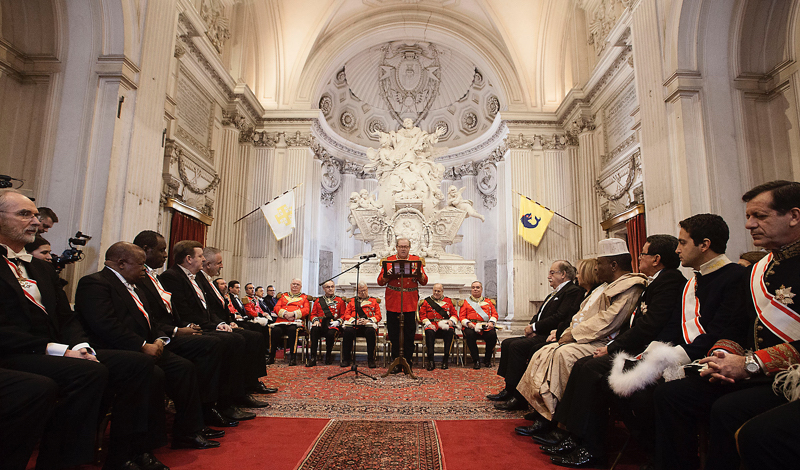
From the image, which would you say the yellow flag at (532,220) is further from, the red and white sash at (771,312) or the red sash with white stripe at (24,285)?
A: the red sash with white stripe at (24,285)

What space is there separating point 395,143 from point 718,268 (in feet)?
33.0

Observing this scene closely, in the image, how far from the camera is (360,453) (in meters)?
2.79

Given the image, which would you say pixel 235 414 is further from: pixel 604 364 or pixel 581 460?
pixel 604 364

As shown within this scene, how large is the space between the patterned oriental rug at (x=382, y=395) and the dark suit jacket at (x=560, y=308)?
2.69 feet

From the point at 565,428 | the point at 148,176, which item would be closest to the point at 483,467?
the point at 565,428

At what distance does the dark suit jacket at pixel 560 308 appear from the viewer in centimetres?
409

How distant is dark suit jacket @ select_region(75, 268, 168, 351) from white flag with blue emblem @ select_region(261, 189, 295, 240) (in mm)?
8647

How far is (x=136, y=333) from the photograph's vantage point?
113 inches

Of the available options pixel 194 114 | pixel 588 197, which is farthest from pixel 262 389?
pixel 588 197

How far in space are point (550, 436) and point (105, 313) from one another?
118 inches

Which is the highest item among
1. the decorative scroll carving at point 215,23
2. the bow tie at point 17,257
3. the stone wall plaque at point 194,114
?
the decorative scroll carving at point 215,23

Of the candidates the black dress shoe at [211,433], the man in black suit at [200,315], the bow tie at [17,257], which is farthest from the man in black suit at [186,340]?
the bow tie at [17,257]

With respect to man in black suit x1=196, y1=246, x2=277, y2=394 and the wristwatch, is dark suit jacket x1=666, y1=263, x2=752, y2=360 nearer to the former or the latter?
the wristwatch

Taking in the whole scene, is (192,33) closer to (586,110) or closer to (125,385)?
(125,385)
